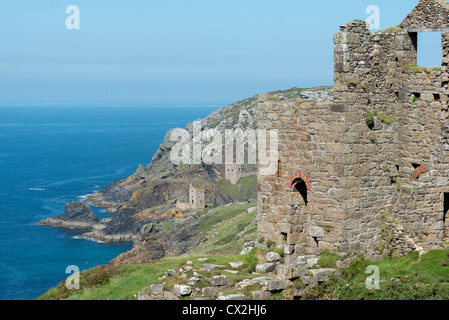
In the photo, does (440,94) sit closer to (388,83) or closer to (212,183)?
(388,83)

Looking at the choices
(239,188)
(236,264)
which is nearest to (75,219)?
(239,188)

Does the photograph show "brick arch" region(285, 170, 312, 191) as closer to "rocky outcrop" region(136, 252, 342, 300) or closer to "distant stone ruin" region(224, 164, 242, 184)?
"rocky outcrop" region(136, 252, 342, 300)

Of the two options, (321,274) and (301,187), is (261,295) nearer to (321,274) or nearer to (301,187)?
(321,274)

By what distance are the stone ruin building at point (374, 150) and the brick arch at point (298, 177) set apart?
32 millimetres

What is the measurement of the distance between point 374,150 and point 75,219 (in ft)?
408

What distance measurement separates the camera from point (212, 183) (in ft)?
488

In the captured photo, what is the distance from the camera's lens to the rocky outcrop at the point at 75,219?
5364 inches

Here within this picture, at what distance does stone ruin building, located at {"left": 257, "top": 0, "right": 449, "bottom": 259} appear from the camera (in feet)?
61.8

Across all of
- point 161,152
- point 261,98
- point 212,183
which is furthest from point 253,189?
point 261,98

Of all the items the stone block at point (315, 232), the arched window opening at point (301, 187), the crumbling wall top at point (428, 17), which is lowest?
the stone block at point (315, 232)

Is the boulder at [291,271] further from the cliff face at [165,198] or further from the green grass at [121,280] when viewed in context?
the cliff face at [165,198]

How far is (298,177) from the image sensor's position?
2003 cm

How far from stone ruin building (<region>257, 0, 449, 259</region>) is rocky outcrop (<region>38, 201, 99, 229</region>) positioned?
397 ft

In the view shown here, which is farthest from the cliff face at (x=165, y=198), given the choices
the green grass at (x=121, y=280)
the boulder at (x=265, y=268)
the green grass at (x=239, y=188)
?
the boulder at (x=265, y=268)
